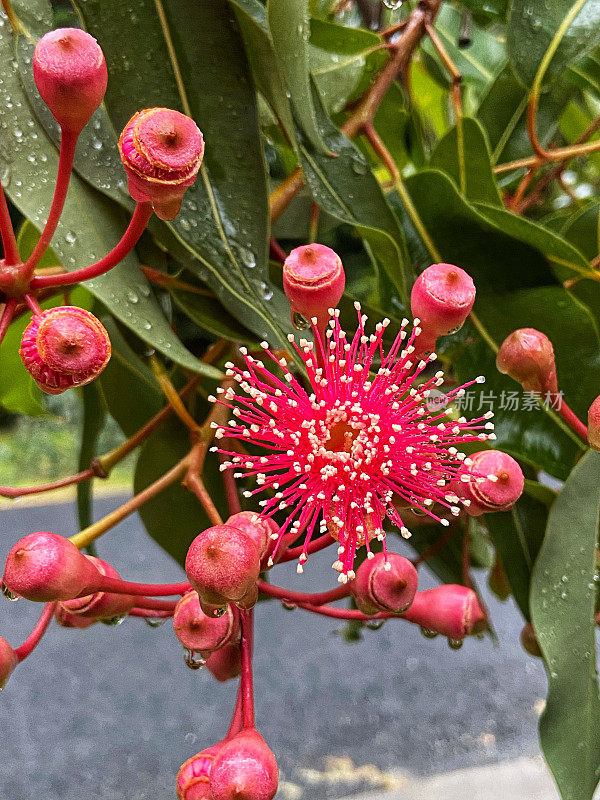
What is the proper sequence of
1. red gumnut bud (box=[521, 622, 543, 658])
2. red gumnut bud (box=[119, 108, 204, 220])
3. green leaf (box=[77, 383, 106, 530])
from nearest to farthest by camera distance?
1. red gumnut bud (box=[119, 108, 204, 220])
2. red gumnut bud (box=[521, 622, 543, 658])
3. green leaf (box=[77, 383, 106, 530])

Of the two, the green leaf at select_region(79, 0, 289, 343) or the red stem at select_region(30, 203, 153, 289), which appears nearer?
the red stem at select_region(30, 203, 153, 289)

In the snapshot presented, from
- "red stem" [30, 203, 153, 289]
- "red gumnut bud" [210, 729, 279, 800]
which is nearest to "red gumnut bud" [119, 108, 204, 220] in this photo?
"red stem" [30, 203, 153, 289]

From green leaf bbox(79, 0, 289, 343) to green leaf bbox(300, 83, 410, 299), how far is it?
0.04 metres

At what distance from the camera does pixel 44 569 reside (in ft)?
1.09

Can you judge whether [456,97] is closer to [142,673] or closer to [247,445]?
[247,445]

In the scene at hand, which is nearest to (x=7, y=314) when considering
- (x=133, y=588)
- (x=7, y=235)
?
(x=7, y=235)

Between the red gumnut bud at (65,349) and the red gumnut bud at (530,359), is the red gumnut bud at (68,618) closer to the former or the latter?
the red gumnut bud at (65,349)

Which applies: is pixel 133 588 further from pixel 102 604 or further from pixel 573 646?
pixel 573 646

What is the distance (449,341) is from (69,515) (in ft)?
1.62

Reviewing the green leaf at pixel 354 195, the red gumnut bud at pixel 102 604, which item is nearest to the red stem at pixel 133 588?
the red gumnut bud at pixel 102 604

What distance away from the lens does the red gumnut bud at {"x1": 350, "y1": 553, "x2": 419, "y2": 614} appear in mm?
380

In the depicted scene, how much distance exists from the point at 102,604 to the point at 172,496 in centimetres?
23

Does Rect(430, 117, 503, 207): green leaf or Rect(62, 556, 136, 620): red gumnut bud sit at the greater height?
Rect(430, 117, 503, 207): green leaf

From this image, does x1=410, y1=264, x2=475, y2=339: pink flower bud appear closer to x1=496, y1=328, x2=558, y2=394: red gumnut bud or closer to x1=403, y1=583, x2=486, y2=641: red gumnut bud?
x1=496, y1=328, x2=558, y2=394: red gumnut bud
